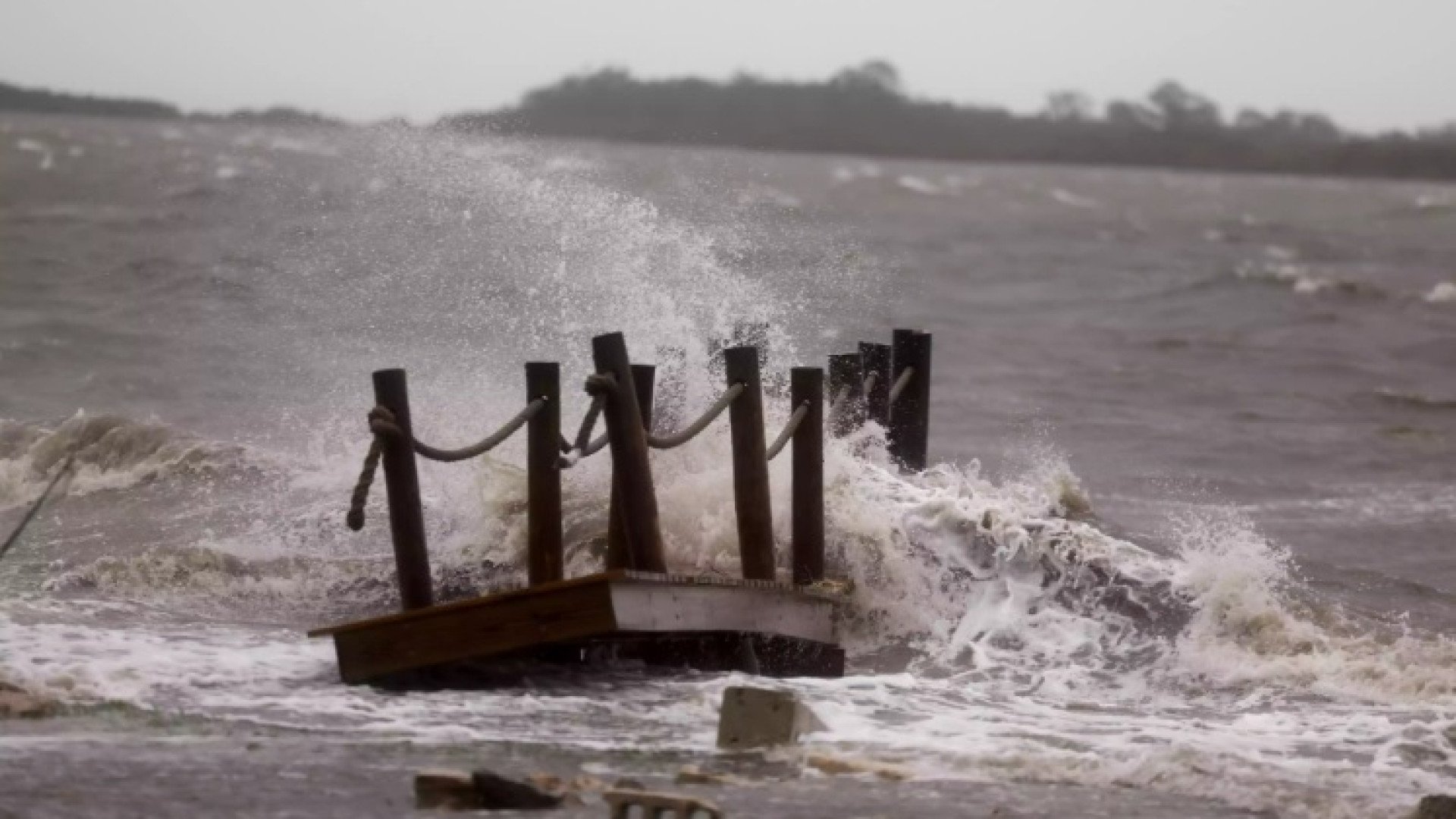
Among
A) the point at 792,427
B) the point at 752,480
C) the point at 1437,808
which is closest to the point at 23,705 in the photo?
the point at 752,480

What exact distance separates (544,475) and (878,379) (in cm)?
421

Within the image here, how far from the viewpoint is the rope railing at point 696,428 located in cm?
938

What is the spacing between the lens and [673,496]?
12.2m

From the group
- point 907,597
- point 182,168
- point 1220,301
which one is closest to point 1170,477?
point 907,597

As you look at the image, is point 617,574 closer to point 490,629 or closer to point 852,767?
point 490,629

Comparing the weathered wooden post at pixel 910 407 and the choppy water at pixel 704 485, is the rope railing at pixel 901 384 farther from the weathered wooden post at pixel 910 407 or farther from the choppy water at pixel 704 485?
the choppy water at pixel 704 485

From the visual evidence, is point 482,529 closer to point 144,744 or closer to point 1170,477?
point 144,744

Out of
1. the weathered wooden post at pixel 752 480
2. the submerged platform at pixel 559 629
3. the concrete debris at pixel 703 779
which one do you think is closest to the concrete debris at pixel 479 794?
the concrete debris at pixel 703 779

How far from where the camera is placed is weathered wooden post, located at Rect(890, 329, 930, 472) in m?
13.4

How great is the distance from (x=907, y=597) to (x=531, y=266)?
7.65 meters

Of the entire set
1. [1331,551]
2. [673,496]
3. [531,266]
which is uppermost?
[531,266]

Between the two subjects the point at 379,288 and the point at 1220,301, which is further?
the point at 1220,301

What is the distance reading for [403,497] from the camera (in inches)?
356

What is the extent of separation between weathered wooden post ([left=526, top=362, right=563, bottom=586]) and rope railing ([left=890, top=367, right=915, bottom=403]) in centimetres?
421
